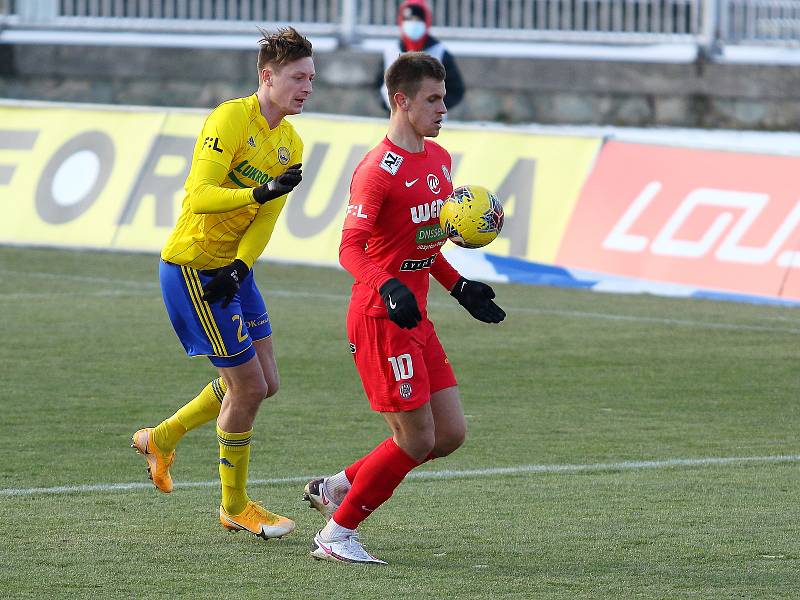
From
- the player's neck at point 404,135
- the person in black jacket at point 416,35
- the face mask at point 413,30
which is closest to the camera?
the player's neck at point 404,135

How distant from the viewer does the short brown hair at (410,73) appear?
632cm

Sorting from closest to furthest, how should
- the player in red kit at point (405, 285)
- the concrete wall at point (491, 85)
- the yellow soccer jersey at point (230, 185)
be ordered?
the player in red kit at point (405, 285)
the yellow soccer jersey at point (230, 185)
the concrete wall at point (491, 85)

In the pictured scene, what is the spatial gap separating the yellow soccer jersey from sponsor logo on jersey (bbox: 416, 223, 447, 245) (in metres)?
0.64

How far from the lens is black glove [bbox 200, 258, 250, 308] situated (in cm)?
657

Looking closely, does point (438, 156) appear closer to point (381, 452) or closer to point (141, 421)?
point (381, 452)

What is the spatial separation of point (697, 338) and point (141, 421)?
14.9 ft

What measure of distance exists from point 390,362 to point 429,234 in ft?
1.66

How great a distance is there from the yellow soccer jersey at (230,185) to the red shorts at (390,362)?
2.16ft

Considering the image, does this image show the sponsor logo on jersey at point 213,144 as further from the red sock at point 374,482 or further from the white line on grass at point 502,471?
the white line on grass at point 502,471

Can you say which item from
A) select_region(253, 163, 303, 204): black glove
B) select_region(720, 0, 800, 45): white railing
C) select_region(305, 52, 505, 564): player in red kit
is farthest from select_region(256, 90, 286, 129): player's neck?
select_region(720, 0, 800, 45): white railing

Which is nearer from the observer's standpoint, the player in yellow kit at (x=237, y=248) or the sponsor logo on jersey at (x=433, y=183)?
the sponsor logo on jersey at (x=433, y=183)

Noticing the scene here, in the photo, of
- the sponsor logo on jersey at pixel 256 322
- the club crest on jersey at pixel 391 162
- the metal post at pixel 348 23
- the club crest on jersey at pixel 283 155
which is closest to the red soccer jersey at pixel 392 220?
the club crest on jersey at pixel 391 162

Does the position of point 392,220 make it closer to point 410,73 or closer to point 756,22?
point 410,73

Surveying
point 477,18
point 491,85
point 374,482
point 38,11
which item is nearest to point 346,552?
point 374,482
